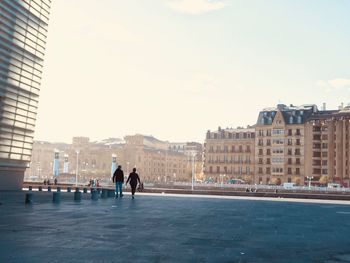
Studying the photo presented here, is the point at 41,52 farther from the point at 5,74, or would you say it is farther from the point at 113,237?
the point at 113,237

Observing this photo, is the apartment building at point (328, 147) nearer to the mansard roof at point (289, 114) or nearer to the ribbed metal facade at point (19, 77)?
the mansard roof at point (289, 114)

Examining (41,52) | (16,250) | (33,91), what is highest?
(41,52)

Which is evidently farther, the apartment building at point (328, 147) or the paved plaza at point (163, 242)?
the apartment building at point (328, 147)

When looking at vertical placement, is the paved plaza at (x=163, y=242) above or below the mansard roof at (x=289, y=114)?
below

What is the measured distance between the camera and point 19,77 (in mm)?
29891

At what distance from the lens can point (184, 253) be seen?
643 centimetres

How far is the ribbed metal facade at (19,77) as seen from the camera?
92.3 feet

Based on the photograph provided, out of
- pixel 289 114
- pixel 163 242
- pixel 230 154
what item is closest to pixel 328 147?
pixel 289 114

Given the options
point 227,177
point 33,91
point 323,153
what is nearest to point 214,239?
point 33,91

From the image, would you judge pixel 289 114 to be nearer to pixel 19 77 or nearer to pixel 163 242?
pixel 19 77

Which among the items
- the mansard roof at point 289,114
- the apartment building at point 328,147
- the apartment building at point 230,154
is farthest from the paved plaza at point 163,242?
the apartment building at point 230,154

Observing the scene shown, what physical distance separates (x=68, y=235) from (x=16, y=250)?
1.78 metres

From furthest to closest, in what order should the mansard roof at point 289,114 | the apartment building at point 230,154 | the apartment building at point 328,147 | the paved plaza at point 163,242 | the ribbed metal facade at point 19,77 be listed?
the apartment building at point 230,154, the mansard roof at point 289,114, the apartment building at point 328,147, the ribbed metal facade at point 19,77, the paved plaza at point 163,242

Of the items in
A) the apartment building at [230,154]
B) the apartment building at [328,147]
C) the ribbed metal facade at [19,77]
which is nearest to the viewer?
the ribbed metal facade at [19,77]
